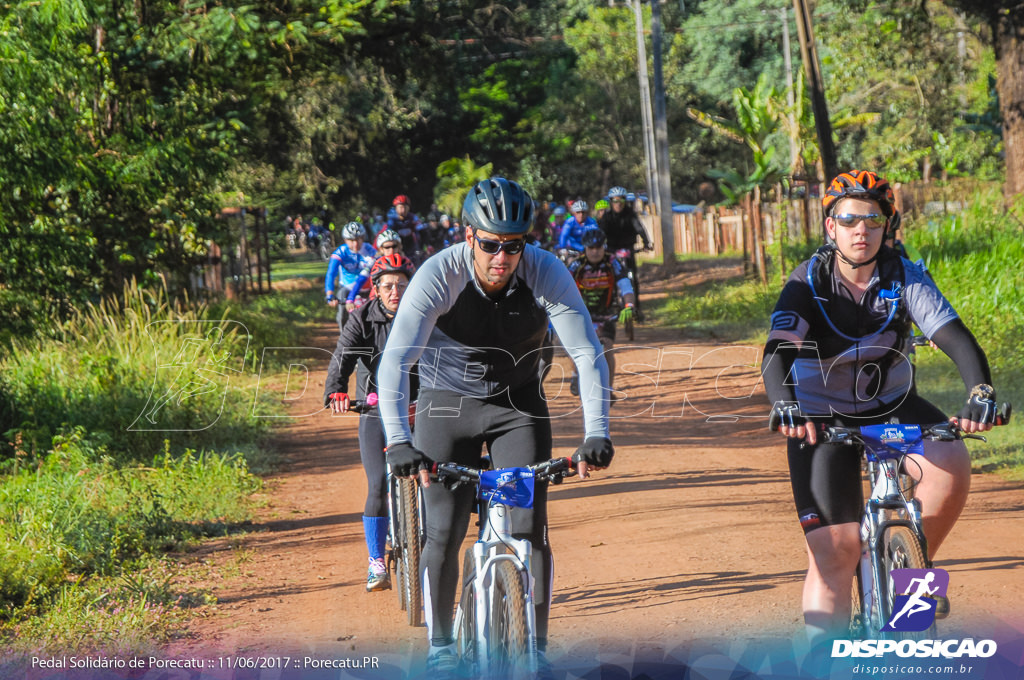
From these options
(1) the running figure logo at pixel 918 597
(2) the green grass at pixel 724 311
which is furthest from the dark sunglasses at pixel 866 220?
(2) the green grass at pixel 724 311

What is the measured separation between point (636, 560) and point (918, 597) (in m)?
3.10

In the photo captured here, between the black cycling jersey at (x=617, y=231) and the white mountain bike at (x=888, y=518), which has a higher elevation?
the black cycling jersey at (x=617, y=231)

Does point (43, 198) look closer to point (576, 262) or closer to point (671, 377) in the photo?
point (576, 262)

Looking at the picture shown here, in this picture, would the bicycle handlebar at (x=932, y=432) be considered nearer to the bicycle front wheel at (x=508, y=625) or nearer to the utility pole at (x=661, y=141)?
the bicycle front wheel at (x=508, y=625)

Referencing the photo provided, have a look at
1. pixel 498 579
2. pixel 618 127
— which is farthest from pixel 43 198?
pixel 618 127

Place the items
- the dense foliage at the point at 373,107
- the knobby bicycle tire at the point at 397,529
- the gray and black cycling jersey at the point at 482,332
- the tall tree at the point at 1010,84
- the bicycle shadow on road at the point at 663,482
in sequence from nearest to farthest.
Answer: the gray and black cycling jersey at the point at 482,332 < the knobby bicycle tire at the point at 397,529 < the bicycle shadow on road at the point at 663,482 < the dense foliage at the point at 373,107 < the tall tree at the point at 1010,84

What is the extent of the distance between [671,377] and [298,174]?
26.7m

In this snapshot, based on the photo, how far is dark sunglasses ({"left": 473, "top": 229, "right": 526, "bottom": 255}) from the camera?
14.4 feet

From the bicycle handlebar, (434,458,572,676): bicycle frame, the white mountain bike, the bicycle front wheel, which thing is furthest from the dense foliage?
the white mountain bike

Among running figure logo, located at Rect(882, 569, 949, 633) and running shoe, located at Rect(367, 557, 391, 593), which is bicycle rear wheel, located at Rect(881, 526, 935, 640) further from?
running shoe, located at Rect(367, 557, 391, 593)

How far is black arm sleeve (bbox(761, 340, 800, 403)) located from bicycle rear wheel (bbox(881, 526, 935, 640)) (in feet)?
1.97

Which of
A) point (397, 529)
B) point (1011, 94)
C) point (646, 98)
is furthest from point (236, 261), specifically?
point (397, 529)

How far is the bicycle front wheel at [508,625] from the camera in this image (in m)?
4.11

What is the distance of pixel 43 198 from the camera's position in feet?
38.3
